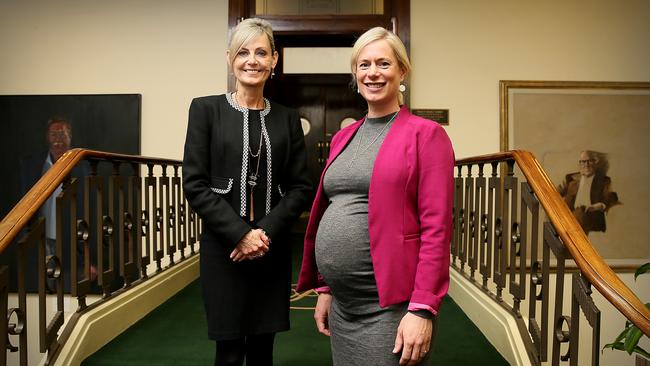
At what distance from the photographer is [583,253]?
1.72 meters

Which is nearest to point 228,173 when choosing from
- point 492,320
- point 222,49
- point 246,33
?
point 246,33

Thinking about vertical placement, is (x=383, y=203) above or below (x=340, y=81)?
below

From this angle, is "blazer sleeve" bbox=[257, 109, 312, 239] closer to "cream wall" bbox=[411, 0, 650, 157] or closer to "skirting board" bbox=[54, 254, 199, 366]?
"skirting board" bbox=[54, 254, 199, 366]

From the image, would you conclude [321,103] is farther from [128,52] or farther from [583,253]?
[583,253]

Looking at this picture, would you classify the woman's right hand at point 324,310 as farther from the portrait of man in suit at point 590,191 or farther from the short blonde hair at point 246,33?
the portrait of man in suit at point 590,191

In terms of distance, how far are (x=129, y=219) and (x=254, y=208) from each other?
6.21ft

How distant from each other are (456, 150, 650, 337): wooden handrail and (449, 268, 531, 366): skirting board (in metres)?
0.88

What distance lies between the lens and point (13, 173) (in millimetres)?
5504

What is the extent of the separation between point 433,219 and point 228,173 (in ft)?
2.59

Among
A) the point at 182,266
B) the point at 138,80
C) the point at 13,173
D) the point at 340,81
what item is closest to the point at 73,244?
the point at 182,266

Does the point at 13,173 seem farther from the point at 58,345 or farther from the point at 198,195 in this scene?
the point at 198,195

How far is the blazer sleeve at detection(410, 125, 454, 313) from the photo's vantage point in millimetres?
1256

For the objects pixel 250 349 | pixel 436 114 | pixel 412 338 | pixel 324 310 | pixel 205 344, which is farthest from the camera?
pixel 436 114

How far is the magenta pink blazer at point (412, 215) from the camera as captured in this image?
1270 mm
